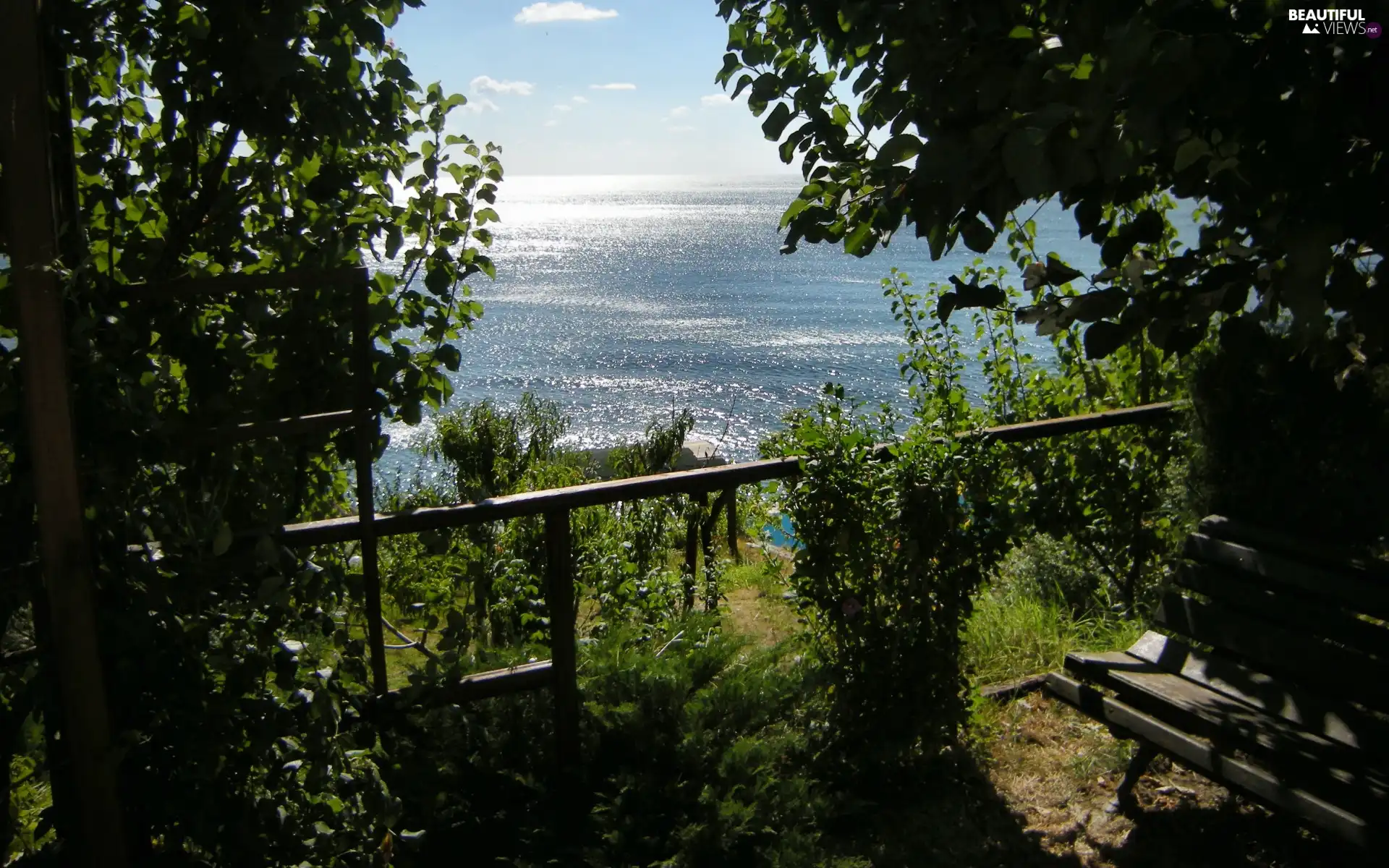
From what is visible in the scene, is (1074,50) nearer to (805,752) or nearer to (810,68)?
(810,68)

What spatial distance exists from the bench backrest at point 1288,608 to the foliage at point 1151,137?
88 cm

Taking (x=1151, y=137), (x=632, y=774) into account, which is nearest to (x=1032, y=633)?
(x=632, y=774)

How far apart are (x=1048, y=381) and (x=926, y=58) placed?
3690mm

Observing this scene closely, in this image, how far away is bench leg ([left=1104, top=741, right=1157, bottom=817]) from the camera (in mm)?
2877

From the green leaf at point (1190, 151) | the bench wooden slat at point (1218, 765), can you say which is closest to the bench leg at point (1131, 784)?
the bench wooden slat at point (1218, 765)

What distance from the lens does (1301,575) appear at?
278cm

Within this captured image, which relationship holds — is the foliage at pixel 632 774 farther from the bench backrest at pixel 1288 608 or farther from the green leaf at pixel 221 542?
the bench backrest at pixel 1288 608

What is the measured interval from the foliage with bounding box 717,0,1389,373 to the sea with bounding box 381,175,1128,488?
27.8 feet

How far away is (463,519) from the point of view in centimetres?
271

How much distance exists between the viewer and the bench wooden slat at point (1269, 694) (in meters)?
2.48

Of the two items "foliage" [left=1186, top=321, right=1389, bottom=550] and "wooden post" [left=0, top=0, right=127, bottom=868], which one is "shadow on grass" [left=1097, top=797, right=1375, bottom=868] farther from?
"wooden post" [left=0, top=0, right=127, bottom=868]

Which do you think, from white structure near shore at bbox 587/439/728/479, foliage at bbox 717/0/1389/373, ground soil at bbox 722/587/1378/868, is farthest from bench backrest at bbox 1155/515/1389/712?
white structure near shore at bbox 587/439/728/479

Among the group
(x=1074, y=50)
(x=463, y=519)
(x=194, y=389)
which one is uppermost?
(x=1074, y=50)

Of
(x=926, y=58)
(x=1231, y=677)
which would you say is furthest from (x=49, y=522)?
(x=1231, y=677)
